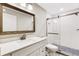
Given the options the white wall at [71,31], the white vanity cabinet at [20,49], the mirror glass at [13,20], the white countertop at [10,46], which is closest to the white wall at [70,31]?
the white wall at [71,31]

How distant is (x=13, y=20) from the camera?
4.20ft

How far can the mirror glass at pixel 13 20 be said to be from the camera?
3.62 ft

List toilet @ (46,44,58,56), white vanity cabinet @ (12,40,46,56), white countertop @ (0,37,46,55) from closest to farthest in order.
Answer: white countertop @ (0,37,46,55) → white vanity cabinet @ (12,40,46,56) → toilet @ (46,44,58,56)

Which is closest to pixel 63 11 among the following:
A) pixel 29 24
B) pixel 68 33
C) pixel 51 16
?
pixel 51 16

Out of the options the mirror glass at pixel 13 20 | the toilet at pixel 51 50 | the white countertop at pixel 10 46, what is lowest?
the toilet at pixel 51 50

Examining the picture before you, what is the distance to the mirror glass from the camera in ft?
3.62

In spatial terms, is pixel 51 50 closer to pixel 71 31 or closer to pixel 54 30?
pixel 54 30

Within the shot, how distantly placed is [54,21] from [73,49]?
46.0 inches

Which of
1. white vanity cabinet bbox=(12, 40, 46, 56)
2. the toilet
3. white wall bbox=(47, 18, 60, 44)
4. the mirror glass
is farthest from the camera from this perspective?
white wall bbox=(47, 18, 60, 44)

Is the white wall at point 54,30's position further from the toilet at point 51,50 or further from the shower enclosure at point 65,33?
the toilet at point 51,50

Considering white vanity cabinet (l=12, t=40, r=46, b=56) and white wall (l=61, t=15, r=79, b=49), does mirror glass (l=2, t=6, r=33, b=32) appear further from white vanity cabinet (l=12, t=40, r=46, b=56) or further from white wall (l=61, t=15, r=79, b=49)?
white wall (l=61, t=15, r=79, b=49)

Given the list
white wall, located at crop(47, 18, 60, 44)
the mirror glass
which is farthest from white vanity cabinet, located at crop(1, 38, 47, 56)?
white wall, located at crop(47, 18, 60, 44)

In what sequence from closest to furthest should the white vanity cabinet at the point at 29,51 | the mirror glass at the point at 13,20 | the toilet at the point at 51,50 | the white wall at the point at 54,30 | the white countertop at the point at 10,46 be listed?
the white countertop at the point at 10,46 → the white vanity cabinet at the point at 29,51 → the mirror glass at the point at 13,20 → the toilet at the point at 51,50 → the white wall at the point at 54,30

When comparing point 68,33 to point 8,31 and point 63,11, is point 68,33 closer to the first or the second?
point 63,11
